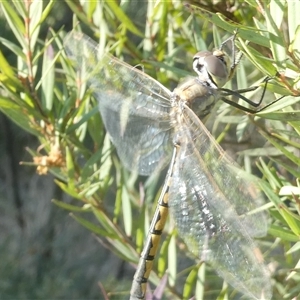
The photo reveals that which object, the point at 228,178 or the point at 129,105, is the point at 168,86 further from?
the point at 228,178

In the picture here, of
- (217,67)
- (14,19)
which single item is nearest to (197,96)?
(217,67)

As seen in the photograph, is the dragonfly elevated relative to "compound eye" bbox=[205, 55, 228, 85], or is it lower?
lower

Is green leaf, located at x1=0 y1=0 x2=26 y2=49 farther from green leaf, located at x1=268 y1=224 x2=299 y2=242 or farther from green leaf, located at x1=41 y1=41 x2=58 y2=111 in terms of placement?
green leaf, located at x1=268 y1=224 x2=299 y2=242

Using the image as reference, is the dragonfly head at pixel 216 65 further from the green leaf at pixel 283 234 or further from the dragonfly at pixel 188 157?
the green leaf at pixel 283 234

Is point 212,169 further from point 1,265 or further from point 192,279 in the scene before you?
point 1,265

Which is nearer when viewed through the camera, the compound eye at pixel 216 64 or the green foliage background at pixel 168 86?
the green foliage background at pixel 168 86

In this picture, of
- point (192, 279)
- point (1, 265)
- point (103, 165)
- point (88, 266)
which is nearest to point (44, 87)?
point (103, 165)

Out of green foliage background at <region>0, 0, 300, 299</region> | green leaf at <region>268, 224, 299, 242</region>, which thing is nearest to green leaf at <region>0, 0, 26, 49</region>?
green foliage background at <region>0, 0, 300, 299</region>

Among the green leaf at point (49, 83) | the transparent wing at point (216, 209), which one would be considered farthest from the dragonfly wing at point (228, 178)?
the green leaf at point (49, 83)
